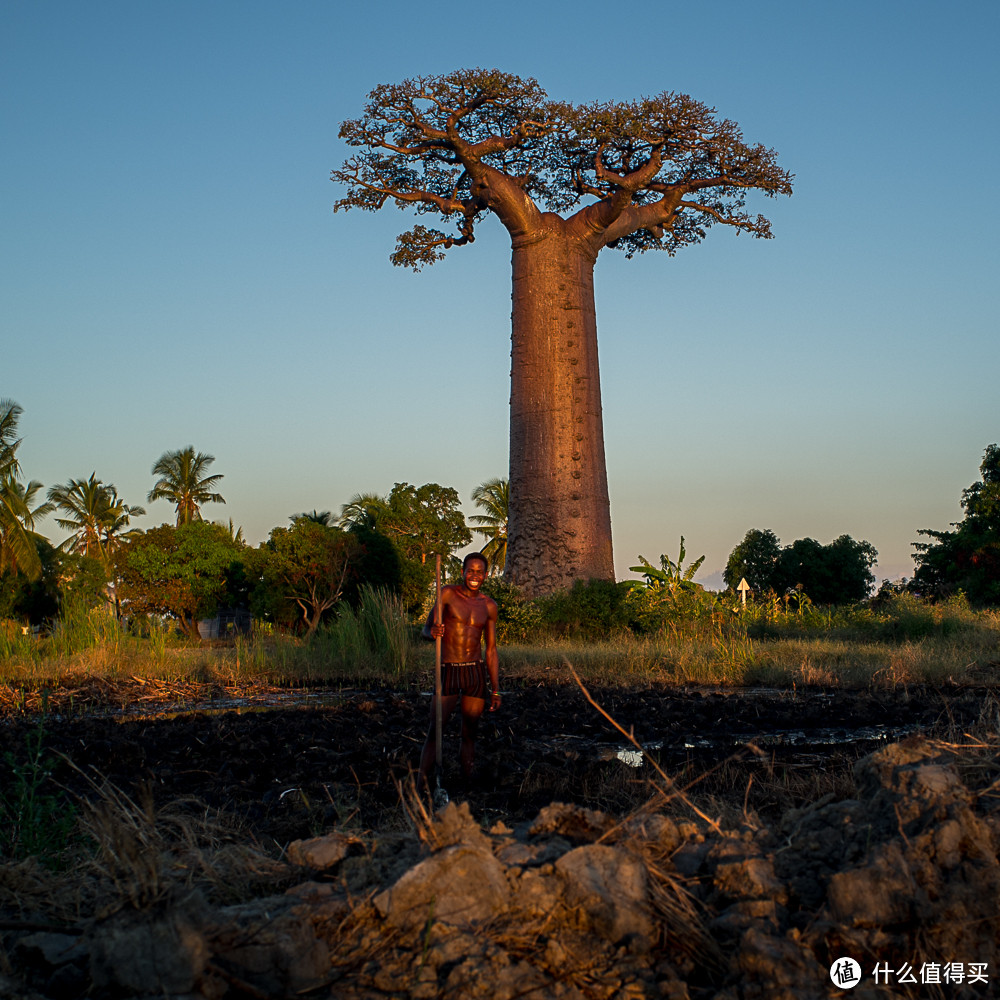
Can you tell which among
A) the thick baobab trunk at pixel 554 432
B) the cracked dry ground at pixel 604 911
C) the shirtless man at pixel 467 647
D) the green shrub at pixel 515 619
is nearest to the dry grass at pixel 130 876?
the cracked dry ground at pixel 604 911

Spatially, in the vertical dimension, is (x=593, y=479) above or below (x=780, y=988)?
above

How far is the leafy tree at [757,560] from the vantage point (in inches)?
1388

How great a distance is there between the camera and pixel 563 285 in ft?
59.6

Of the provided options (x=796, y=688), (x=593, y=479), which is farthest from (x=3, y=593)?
(x=796, y=688)

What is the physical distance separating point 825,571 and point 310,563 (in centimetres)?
1830

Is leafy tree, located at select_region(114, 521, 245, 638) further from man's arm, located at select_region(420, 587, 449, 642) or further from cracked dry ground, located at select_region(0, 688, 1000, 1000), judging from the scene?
cracked dry ground, located at select_region(0, 688, 1000, 1000)

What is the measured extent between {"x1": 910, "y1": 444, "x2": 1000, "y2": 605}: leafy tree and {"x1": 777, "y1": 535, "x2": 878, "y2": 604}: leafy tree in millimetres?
7086

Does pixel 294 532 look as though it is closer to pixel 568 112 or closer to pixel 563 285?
pixel 563 285

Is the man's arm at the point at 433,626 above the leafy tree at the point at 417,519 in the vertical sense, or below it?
below

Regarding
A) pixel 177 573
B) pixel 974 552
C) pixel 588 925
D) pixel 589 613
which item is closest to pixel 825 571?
pixel 974 552

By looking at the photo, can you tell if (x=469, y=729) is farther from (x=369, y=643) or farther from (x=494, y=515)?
(x=494, y=515)

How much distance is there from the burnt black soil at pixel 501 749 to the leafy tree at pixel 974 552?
14414 millimetres

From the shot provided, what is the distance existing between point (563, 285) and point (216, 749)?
44.1 feet

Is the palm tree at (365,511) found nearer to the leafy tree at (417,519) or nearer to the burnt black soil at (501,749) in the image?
the leafy tree at (417,519)
